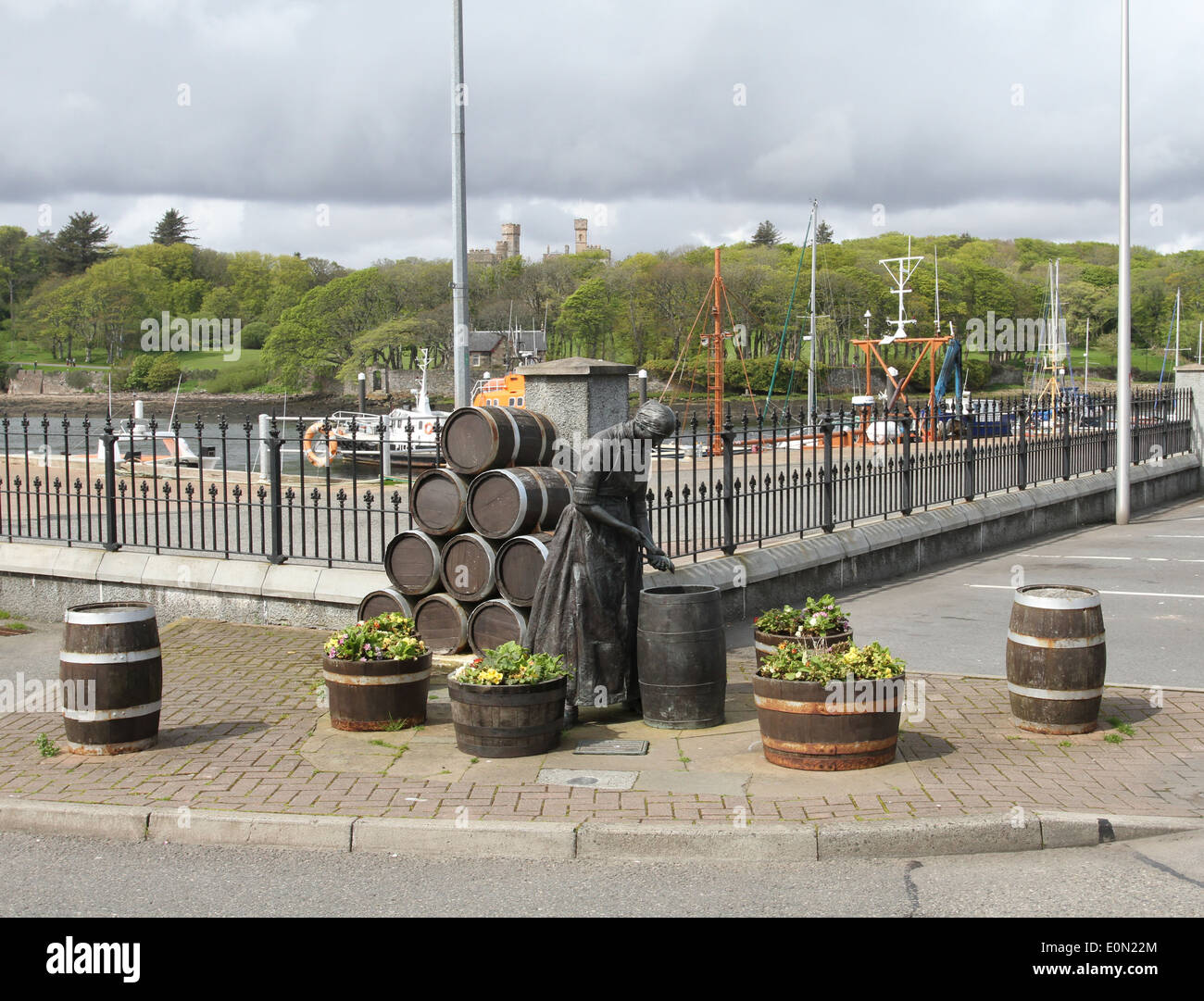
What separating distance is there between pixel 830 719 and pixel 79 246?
147m

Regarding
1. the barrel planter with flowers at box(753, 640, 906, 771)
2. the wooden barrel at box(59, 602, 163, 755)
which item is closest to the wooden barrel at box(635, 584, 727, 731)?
the barrel planter with flowers at box(753, 640, 906, 771)

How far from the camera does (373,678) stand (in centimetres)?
746

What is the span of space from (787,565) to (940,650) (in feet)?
6.79

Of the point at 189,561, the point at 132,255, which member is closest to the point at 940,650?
the point at 189,561

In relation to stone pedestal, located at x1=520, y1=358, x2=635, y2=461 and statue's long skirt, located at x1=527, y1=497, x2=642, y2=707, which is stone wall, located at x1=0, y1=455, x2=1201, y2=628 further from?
stone pedestal, located at x1=520, y1=358, x2=635, y2=461

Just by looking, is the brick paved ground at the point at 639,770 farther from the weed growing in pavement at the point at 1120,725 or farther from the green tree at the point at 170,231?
the green tree at the point at 170,231

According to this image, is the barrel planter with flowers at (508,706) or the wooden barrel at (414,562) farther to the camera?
the wooden barrel at (414,562)

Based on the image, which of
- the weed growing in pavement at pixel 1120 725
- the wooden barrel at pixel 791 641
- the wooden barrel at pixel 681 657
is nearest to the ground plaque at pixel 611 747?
the wooden barrel at pixel 681 657

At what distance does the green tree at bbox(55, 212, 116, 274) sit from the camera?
441 feet

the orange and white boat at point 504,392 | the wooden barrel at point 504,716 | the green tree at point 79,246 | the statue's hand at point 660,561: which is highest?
the green tree at point 79,246

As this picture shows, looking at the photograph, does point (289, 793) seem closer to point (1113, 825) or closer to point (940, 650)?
point (1113, 825)

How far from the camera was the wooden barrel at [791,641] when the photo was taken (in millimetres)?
7881

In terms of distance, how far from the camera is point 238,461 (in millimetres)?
51500

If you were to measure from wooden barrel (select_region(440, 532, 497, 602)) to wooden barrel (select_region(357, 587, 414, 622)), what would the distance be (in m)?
0.47
